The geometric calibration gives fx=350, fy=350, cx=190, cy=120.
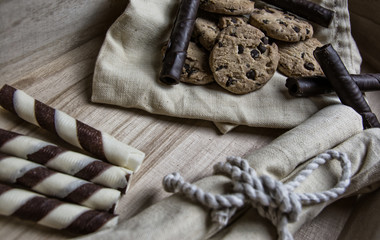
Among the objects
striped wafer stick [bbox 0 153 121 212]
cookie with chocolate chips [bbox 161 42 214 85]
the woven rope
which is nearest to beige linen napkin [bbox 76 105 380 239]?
the woven rope

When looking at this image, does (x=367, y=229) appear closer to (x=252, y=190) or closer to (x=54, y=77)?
(x=252, y=190)

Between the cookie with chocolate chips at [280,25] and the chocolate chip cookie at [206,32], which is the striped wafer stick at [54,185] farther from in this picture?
the cookie with chocolate chips at [280,25]

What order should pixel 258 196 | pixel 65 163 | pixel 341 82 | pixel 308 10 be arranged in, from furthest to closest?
pixel 308 10 < pixel 341 82 < pixel 65 163 < pixel 258 196

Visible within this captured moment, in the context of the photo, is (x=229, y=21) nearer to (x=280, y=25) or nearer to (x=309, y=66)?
(x=280, y=25)

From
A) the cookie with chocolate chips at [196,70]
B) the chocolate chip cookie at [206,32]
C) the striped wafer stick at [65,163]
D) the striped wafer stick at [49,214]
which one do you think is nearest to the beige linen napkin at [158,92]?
the cookie with chocolate chips at [196,70]

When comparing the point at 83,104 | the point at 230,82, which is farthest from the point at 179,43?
the point at 83,104
